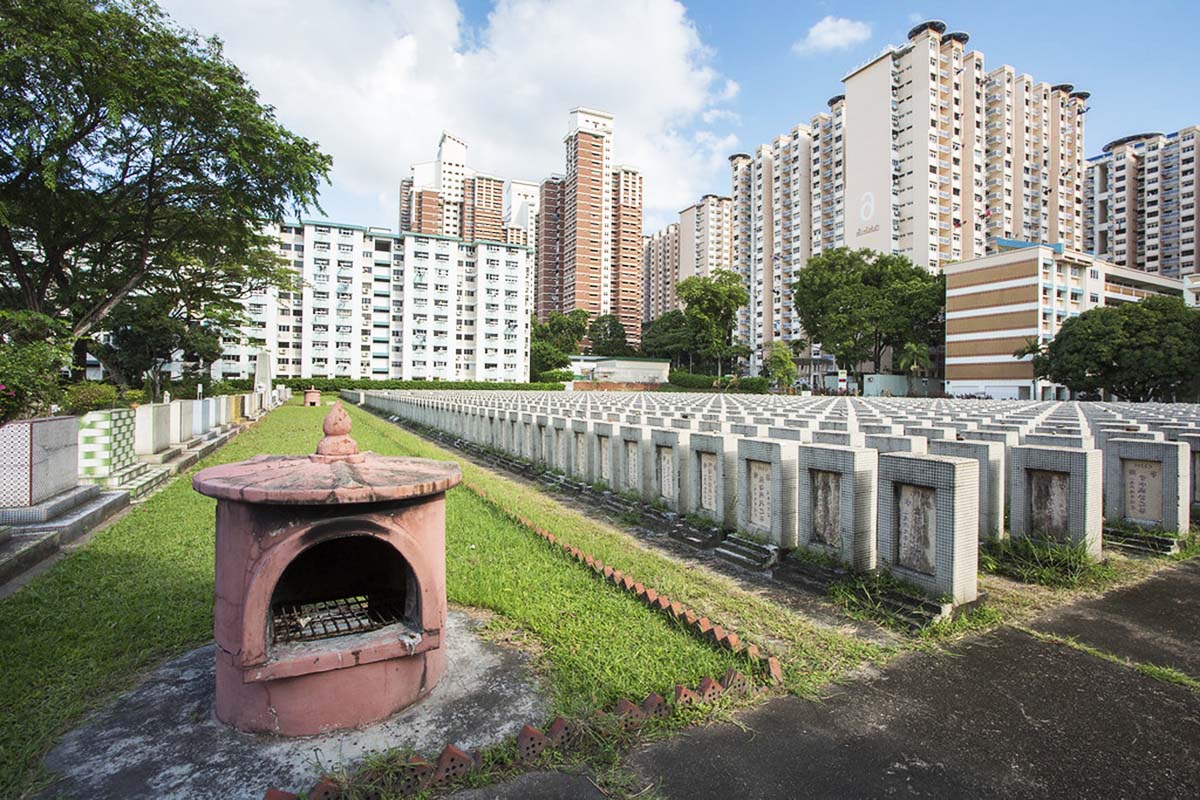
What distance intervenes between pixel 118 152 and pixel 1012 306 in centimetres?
5685

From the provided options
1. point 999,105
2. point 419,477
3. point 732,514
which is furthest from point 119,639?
point 999,105

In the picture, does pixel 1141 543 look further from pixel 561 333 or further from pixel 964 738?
pixel 561 333

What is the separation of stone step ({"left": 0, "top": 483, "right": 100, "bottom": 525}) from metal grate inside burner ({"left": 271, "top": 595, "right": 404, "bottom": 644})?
4861 millimetres

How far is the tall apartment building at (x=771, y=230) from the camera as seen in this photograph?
84125 mm

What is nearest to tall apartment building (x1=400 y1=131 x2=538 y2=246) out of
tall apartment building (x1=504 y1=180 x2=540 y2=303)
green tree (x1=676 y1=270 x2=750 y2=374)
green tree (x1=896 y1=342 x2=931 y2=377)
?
tall apartment building (x1=504 y1=180 x2=540 y2=303)

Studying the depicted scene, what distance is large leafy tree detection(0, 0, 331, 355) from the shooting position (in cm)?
1252

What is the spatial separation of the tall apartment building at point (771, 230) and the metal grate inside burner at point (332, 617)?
79828 millimetres

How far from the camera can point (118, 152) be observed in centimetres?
1498

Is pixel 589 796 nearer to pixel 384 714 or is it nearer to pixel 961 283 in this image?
pixel 384 714

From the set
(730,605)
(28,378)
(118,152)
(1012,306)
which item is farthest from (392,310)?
(730,605)

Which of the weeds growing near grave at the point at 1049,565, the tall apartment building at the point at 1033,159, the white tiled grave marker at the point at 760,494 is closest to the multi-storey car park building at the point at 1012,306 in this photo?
the tall apartment building at the point at 1033,159

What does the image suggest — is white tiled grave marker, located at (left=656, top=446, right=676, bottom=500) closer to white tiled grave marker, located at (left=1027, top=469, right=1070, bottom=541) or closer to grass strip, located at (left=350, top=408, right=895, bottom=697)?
grass strip, located at (left=350, top=408, right=895, bottom=697)

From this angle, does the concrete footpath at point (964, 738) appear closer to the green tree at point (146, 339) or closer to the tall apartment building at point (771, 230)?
the green tree at point (146, 339)

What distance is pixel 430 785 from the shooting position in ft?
8.39
